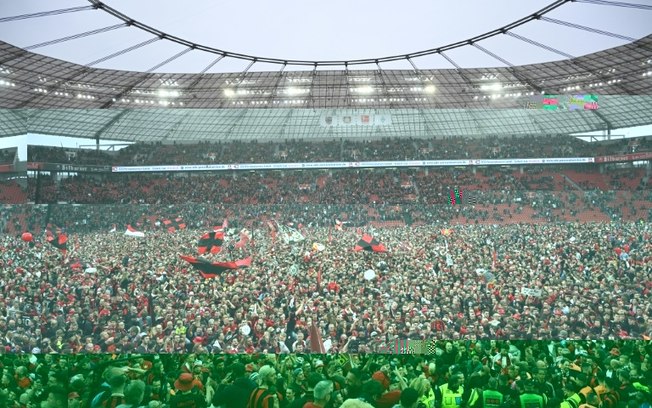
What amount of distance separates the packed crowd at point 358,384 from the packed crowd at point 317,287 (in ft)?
18.9

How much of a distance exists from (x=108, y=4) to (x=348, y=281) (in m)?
14.6

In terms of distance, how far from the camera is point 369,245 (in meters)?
19.8

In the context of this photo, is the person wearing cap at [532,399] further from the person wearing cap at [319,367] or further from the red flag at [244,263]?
the red flag at [244,263]

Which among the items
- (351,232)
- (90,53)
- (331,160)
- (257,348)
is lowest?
(257,348)

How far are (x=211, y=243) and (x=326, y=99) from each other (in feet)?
66.9

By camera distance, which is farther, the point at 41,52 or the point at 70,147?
the point at 70,147

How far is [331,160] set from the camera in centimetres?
3569

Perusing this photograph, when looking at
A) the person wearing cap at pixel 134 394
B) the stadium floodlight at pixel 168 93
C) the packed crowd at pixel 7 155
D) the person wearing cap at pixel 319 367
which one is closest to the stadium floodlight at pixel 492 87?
the stadium floodlight at pixel 168 93

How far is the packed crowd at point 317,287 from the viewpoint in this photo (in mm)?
13797

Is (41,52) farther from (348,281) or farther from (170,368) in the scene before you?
(170,368)

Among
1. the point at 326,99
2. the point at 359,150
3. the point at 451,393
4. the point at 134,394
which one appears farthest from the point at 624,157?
the point at 134,394

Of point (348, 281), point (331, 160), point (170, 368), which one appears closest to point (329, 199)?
point (331, 160)

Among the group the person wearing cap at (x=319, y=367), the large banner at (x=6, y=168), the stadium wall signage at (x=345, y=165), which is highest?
the large banner at (x=6, y=168)

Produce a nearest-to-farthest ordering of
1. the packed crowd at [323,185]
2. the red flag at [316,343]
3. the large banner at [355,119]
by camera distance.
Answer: the red flag at [316,343] < the packed crowd at [323,185] < the large banner at [355,119]
